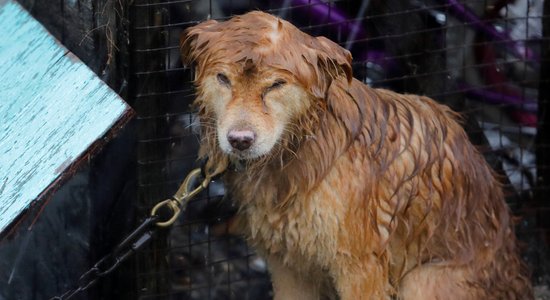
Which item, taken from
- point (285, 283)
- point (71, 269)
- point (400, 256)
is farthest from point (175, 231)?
point (400, 256)

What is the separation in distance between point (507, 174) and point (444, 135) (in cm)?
156

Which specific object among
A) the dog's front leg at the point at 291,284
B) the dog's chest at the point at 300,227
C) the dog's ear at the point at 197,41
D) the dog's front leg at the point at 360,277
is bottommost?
the dog's front leg at the point at 291,284

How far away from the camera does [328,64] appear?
4750 millimetres

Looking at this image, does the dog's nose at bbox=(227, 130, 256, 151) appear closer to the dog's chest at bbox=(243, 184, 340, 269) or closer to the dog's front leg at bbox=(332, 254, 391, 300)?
the dog's chest at bbox=(243, 184, 340, 269)

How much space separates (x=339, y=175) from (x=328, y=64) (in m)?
0.51

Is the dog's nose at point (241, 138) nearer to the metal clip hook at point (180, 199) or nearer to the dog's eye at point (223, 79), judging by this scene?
the dog's eye at point (223, 79)

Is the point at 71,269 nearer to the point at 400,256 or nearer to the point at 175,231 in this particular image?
the point at 175,231

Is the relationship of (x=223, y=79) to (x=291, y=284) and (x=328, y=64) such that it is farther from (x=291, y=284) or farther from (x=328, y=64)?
(x=291, y=284)

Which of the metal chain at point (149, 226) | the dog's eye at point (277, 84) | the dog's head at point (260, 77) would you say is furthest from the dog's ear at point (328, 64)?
the metal chain at point (149, 226)

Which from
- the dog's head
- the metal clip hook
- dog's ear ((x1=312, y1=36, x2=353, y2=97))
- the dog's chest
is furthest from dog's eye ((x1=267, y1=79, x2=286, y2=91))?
the metal clip hook

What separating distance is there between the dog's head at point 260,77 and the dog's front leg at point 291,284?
85cm

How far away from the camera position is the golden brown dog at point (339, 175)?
15.3 feet

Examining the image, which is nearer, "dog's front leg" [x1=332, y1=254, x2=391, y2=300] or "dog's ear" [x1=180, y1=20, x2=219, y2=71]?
"dog's ear" [x1=180, y1=20, x2=219, y2=71]

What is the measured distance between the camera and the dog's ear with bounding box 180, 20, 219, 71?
484 centimetres
